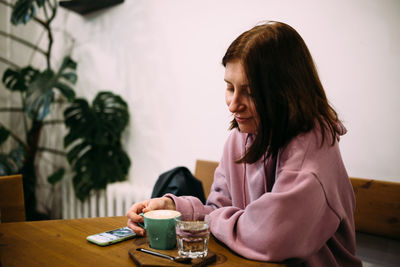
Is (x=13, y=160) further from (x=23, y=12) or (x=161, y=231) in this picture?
(x=161, y=231)

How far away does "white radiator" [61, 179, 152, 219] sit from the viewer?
231 centimetres

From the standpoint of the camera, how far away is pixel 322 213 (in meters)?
0.77

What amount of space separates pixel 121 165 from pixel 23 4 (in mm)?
1432

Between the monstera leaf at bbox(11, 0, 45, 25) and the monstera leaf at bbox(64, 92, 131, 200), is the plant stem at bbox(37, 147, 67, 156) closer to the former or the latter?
the monstera leaf at bbox(64, 92, 131, 200)

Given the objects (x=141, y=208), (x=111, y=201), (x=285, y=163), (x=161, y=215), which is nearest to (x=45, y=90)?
(x=111, y=201)

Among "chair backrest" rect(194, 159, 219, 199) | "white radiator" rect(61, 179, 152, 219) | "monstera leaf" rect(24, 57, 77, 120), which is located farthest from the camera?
"monstera leaf" rect(24, 57, 77, 120)

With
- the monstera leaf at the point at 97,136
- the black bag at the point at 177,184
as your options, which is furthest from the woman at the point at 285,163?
the monstera leaf at the point at 97,136

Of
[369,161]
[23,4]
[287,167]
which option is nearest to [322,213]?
[287,167]

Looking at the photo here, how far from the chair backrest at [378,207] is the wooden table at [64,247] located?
0.81 m

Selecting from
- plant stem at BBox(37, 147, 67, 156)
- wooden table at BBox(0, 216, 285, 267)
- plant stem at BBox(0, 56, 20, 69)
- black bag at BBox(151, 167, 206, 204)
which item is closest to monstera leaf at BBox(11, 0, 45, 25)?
plant stem at BBox(0, 56, 20, 69)

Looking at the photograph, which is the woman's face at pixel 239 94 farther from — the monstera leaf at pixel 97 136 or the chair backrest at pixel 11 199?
the monstera leaf at pixel 97 136

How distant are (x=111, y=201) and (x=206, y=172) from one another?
0.85 metres

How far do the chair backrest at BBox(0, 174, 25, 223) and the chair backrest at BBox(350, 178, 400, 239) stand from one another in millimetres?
1365

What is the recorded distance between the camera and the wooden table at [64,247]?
2.41 feet
